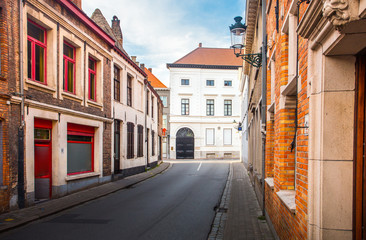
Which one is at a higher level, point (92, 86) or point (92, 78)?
point (92, 78)

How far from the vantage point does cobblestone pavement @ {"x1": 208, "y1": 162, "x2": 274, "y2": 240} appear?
6934 millimetres

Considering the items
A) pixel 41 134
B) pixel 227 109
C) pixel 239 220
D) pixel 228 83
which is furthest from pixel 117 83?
pixel 228 83

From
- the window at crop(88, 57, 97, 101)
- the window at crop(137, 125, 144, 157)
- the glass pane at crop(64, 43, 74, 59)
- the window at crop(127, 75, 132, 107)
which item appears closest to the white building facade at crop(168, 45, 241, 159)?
the window at crop(137, 125, 144, 157)

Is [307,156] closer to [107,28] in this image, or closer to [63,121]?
[63,121]

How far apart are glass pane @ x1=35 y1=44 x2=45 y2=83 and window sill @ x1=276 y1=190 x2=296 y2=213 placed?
8888mm

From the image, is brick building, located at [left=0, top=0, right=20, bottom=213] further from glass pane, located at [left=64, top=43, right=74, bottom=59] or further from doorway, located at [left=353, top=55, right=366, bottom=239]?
doorway, located at [left=353, top=55, right=366, bottom=239]

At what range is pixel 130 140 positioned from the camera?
20.0m

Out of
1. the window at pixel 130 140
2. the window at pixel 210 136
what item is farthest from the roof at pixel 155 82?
the window at pixel 130 140

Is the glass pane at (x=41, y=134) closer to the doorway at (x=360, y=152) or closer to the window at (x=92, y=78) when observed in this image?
the window at (x=92, y=78)

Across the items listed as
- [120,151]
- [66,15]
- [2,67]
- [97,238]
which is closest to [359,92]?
[97,238]

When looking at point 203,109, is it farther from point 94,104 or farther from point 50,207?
point 50,207

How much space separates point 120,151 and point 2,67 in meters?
10.2

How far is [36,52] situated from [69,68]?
2258mm

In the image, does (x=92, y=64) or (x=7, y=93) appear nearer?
(x=7, y=93)
